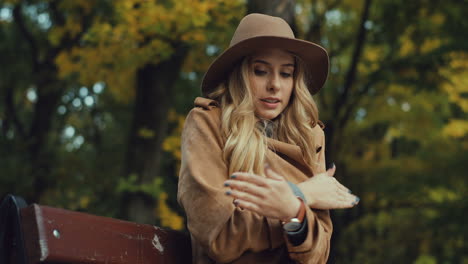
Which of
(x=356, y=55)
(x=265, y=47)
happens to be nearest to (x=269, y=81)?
(x=265, y=47)

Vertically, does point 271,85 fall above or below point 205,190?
above

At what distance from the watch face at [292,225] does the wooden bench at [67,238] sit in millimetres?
545

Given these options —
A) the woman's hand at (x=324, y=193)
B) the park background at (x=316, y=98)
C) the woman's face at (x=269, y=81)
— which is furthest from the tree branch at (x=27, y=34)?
the woman's hand at (x=324, y=193)

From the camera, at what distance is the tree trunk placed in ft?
27.9

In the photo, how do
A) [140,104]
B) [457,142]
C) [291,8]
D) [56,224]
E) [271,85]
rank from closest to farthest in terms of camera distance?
[56,224], [271,85], [291,8], [140,104], [457,142]

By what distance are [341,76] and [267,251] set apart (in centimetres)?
936

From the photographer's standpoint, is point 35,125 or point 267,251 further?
point 35,125

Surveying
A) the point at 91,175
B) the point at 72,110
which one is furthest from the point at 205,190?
the point at 72,110

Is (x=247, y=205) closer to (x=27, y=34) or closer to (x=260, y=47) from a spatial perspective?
(x=260, y=47)

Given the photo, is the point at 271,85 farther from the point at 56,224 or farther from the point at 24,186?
the point at 24,186

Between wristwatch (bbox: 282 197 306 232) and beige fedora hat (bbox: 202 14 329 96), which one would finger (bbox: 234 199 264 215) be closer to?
wristwatch (bbox: 282 197 306 232)

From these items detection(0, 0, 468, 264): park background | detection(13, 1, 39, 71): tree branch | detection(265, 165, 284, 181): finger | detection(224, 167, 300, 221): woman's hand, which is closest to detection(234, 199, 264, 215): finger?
detection(224, 167, 300, 221): woman's hand

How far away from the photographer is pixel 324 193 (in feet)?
7.89

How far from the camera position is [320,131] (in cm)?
278
